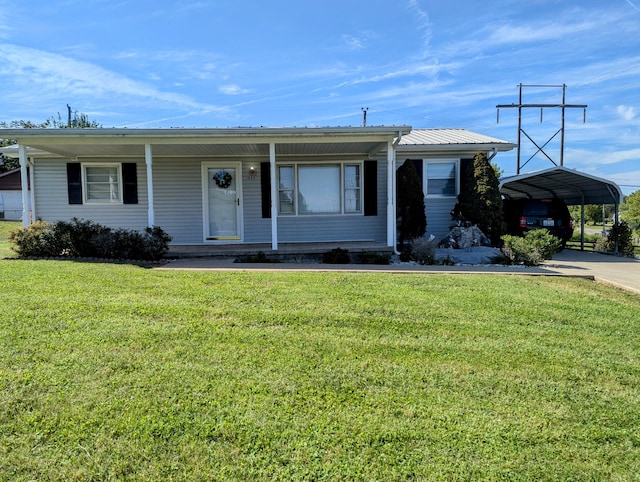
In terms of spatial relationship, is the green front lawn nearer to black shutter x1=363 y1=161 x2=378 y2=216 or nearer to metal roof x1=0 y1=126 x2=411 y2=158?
metal roof x1=0 y1=126 x2=411 y2=158

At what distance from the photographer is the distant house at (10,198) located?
27.0 meters

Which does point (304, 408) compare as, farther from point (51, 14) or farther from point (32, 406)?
point (51, 14)

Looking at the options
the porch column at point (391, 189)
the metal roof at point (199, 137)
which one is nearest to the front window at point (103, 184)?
the metal roof at point (199, 137)

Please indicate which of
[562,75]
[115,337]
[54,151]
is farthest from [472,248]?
[562,75]

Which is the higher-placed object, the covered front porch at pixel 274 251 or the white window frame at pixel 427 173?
the white window frame at pixel 427 173

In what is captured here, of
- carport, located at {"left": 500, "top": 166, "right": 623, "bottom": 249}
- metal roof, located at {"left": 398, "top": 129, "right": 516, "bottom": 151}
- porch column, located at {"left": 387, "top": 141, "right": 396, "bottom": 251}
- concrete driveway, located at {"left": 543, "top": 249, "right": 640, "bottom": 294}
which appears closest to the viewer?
concrete driveway, located at {"left": 543, "top": 249, "right": 640, "bottom": 294}

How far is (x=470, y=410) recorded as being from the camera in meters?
2.58

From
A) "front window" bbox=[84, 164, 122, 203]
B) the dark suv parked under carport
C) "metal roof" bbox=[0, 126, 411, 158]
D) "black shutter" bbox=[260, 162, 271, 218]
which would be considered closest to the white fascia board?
"metal roof" bbox=[0, 126, 411, 158]

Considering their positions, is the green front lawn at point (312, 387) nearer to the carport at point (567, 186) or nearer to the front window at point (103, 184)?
the front window at point (103, 184)

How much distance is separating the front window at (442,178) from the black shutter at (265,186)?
440 centimetres

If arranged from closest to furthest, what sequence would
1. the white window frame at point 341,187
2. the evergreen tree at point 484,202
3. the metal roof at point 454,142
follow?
1. the evergreen tree at point 484,202
2. the metal roof at point 454,142
3. the white window frame at point 341,187

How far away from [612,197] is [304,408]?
40.9 ft

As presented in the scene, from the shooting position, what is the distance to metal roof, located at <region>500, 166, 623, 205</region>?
434 inches

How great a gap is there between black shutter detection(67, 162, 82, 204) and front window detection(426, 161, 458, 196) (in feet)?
31.3
